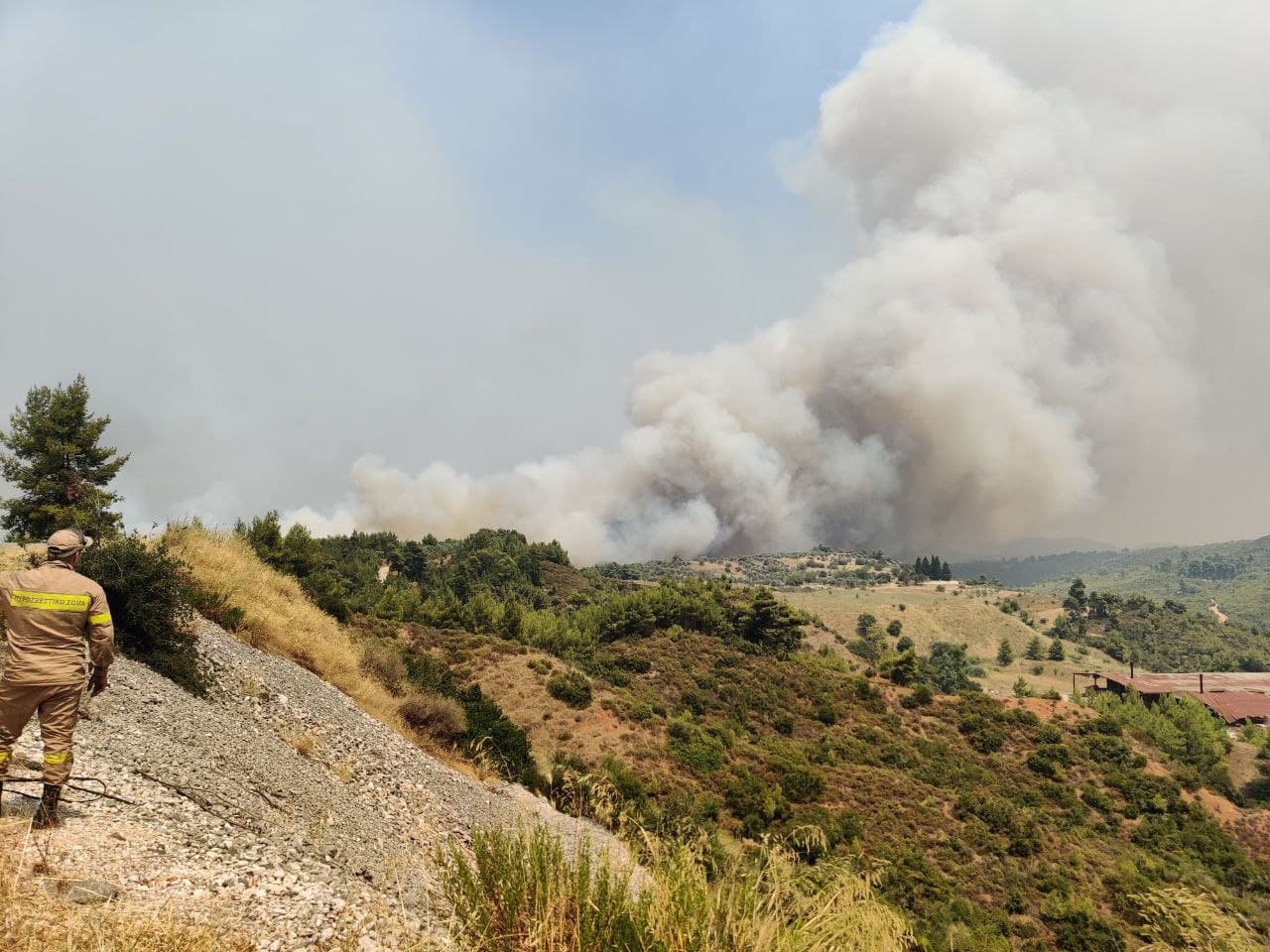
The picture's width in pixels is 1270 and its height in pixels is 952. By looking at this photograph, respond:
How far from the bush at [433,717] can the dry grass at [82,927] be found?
13.7m

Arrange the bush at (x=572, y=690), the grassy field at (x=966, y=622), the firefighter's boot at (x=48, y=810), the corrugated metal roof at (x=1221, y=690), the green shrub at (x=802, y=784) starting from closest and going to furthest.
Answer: the firefighter's boot at (x=48, y=810) < the green shrub at (x=802, y=784) < the bush at (x=572, y=690) < the corrugated metal roof at (x=1221, y=690) < the grassy field at (x=966, y=622)

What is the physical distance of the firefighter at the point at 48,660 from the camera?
16.2 feet

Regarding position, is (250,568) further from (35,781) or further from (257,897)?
(257,897)

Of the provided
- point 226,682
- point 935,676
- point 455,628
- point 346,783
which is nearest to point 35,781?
point 346,783

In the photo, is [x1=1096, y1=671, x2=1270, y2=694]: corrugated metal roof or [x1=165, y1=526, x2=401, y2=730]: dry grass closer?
[x1=165, y1=526, x2=401, y2=730]: dry grass

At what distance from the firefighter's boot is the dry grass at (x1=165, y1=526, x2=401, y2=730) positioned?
10354 millimetres

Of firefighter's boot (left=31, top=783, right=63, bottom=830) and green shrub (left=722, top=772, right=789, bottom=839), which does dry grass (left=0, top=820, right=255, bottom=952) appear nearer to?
firefighter's boot (left=31, top=783, right=63, bottom=830)

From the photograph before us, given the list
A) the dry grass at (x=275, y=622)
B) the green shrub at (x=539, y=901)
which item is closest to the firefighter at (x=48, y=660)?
the green shrub at (x=539, y=901)

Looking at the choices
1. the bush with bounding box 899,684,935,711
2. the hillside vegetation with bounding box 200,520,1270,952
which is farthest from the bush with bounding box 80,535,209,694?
the bush with bounding box 899,684,935,711

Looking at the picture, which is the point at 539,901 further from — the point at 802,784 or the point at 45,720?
the point at 802,784

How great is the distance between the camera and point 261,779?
8070 millimetres

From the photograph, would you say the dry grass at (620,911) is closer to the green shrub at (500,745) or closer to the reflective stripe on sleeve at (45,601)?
the reflective stripe on sleeve at (45,601)

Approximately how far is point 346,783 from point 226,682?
A: 3057mm

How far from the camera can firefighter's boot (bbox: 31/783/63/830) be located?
491 cm
